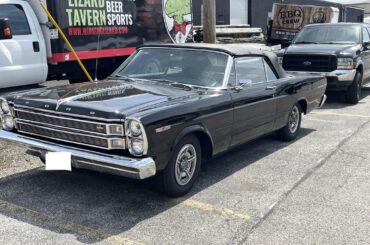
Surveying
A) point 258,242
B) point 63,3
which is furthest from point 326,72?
point 258,242

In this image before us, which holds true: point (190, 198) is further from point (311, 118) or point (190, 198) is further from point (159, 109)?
point (311, 118)

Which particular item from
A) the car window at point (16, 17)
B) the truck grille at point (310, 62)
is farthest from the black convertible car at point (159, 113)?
the truck grille at point (310, 62)

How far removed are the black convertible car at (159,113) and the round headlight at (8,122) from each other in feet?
0.04

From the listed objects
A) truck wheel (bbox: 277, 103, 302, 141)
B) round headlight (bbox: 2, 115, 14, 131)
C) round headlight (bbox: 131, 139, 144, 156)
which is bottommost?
truck wheel (bbox: 277, 103, 302, 141)

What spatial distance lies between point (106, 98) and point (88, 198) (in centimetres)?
101

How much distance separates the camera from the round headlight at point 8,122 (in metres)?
5.00

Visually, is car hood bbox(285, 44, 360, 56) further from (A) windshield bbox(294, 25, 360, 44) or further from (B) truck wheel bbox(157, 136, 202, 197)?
(B) truck wheel bbox(157, 136, 202, 197)

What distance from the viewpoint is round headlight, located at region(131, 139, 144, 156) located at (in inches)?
161

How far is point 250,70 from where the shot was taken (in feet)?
19.8

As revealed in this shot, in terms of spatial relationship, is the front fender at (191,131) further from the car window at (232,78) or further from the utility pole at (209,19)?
the utility pole at (209,19)

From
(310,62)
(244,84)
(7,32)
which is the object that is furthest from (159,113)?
(310,62)

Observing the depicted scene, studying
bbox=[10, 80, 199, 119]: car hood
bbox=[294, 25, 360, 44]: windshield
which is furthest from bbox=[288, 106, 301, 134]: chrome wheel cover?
bbox=[294, 25, 360, 44]: windshield

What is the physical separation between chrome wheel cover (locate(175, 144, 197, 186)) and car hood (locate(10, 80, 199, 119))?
1.63 feet

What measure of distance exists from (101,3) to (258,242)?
733cm
